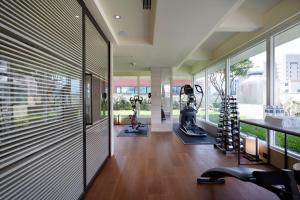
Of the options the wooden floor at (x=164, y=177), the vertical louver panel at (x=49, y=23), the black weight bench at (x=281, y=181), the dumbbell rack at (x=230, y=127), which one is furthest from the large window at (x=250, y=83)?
the vertical louver panel at (x=49, y=23)

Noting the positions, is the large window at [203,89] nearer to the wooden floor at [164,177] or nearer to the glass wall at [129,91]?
the glass wall at [129,91]

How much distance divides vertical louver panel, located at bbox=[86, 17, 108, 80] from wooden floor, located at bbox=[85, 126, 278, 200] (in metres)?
1.90

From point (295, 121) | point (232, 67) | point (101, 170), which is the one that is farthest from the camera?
point (232, 67)

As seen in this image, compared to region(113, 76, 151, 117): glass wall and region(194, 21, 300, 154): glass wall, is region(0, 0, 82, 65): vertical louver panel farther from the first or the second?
region(113, 76, 151, 117): glass wall

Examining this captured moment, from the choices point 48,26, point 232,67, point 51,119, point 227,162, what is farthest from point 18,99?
point 232,67

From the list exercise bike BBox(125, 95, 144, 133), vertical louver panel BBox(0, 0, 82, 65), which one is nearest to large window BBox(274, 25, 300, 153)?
vertical louver panel BBox(0, 0, 82, 65)

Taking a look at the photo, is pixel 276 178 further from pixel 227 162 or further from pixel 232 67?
pixel 232 67

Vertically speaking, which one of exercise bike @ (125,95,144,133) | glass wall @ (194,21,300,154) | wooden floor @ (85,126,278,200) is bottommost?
wooden floor @ (85,126,278,200)

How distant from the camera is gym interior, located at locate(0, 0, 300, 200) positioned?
1669 mm

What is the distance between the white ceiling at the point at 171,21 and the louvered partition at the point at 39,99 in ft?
3.49

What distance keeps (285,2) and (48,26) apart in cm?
394

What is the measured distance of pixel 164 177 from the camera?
3.85 m

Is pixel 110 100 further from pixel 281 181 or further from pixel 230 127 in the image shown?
pixel 281 181

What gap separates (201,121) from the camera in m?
9.98
